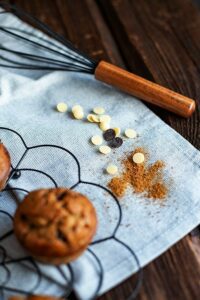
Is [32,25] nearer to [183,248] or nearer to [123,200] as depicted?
[123,200]

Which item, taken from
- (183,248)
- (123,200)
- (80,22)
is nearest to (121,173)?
(123,200)

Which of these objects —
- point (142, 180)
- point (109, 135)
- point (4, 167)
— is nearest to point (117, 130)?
point (109, 135)

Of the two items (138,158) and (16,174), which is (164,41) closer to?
(138,158)

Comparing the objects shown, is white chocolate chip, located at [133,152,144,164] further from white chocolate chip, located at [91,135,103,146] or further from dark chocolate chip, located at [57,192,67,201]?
dark chocolate chip, located at [57,192,67,201]

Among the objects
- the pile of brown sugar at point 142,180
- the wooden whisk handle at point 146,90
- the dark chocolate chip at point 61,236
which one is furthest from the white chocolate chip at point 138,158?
the dark chocolate chip at point 61,236

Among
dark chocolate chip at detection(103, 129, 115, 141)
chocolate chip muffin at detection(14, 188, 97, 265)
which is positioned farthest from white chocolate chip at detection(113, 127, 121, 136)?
chocolate chip muffin at detection(14, 188, 97, 265)

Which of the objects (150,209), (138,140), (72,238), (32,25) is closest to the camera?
(72,238)
